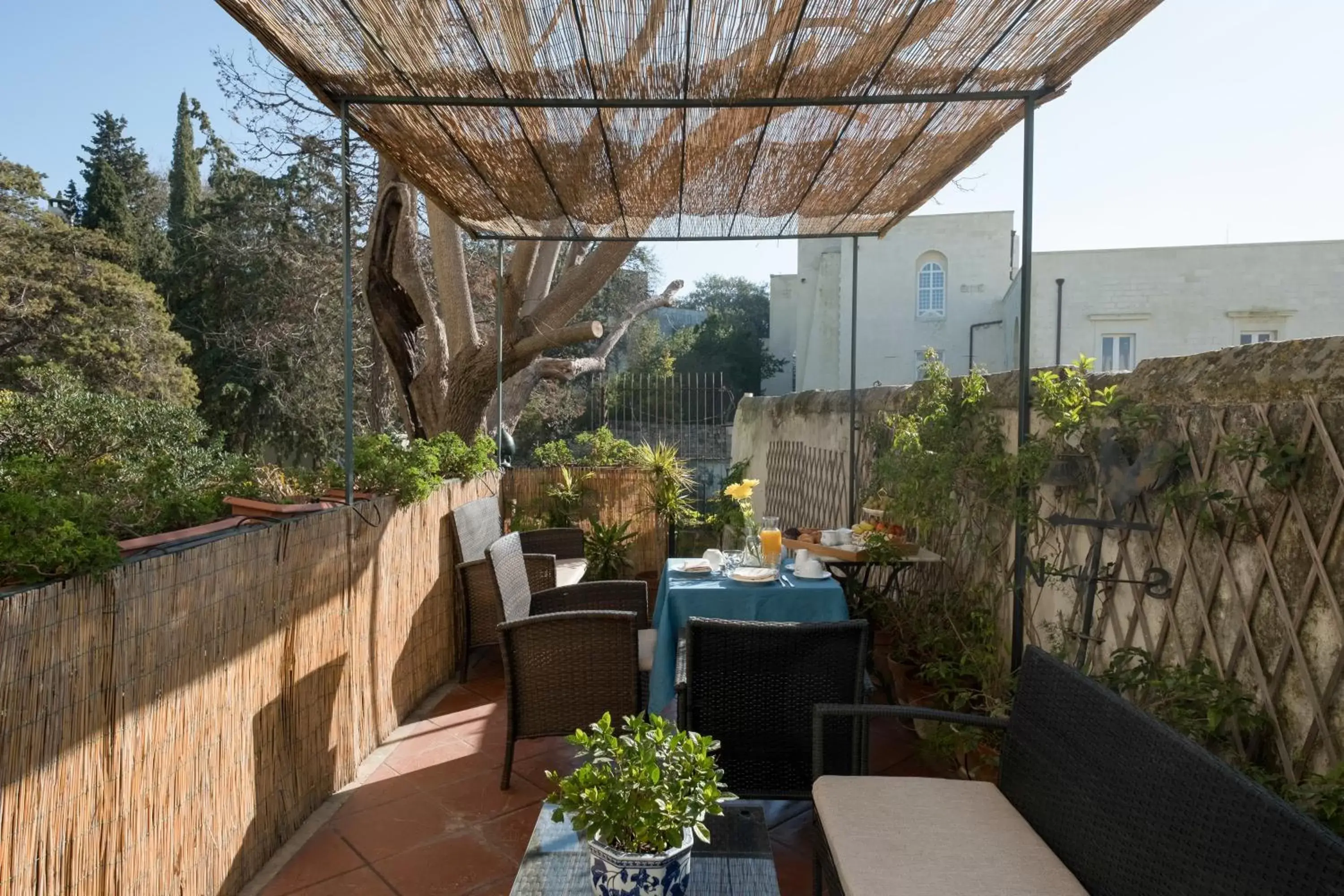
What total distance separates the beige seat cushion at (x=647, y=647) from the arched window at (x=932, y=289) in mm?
15967

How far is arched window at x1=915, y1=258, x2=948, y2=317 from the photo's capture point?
1783 centimetres

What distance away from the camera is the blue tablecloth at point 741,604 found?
10.3ft

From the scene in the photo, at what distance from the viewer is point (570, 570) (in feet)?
15.7

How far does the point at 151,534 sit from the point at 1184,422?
3.19 m

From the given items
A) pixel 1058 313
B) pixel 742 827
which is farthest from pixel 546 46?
pixel 1058 313

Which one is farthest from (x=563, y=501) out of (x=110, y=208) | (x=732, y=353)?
(x=732, y=353)

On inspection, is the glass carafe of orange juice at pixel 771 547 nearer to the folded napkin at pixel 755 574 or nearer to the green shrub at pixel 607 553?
the folded napkin at pixel 755 574

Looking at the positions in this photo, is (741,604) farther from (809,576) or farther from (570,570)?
(570,570)

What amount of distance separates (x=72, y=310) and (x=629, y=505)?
441 inches

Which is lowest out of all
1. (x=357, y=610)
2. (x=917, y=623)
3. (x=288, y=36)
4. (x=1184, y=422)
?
(x=917, y=623)

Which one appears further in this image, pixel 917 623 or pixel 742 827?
pixel 917 623

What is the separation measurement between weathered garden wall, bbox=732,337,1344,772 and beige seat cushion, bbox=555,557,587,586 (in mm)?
2664

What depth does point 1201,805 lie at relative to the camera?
1273mm

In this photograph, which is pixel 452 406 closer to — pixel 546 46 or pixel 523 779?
pixel 523 779
